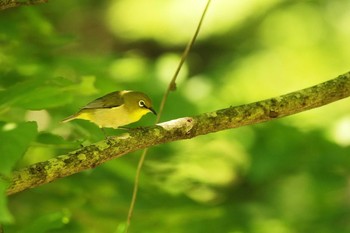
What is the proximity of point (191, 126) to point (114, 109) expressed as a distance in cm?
80

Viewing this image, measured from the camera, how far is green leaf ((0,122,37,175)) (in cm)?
172

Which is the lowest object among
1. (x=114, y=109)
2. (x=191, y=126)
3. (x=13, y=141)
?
(x=13, y=141)

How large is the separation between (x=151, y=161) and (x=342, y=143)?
1154mm

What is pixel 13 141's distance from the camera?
1.82m

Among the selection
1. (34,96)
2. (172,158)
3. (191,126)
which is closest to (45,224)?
(34,96)

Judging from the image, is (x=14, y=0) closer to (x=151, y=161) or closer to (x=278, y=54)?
(x=151, y=161)

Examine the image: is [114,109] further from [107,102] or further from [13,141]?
[13,141]

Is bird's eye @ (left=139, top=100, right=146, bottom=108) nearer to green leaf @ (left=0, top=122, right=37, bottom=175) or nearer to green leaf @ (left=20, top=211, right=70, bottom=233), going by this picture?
green leaf @ (left=20, top=211, right=70, bottom=233)

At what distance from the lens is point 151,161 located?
3771 millimetres

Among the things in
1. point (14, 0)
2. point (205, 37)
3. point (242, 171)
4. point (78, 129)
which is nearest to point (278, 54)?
point (205, 37)

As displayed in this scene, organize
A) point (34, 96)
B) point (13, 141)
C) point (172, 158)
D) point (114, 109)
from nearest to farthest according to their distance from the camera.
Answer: point (13, 141) → point (34, 96) → point (114, 109) → point (172, 158)

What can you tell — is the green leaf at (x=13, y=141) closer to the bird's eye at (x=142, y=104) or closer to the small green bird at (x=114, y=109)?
the small green bird at (x=114, y=109)

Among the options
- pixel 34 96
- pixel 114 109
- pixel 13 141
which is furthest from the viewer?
pixel 114 109

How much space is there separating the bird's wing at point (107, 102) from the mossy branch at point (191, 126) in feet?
2.36
